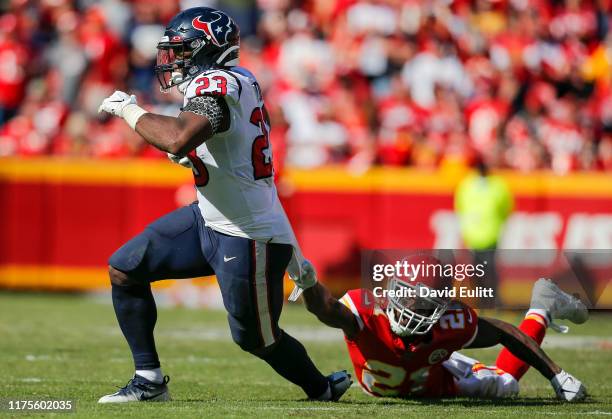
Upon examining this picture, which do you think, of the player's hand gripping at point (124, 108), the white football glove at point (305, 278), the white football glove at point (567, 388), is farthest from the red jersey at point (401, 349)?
the player's hand gripping at point (124, 108)

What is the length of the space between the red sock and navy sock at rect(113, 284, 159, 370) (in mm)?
2018

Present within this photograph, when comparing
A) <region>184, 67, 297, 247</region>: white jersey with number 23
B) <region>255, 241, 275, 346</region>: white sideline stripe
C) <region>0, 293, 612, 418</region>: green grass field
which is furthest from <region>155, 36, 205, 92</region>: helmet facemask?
<region>0, 293, 612, 418</region>: green grass field

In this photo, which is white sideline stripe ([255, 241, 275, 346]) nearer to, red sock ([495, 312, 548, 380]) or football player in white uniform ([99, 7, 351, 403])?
football player in white uniform ([99, 7, 351, 403])

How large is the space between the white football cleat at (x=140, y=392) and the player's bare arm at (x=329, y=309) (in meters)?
0.85

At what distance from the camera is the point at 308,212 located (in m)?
13.0

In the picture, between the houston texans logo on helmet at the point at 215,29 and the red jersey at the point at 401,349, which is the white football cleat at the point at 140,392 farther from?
the houston texans logo on helmet at the point at 215,29

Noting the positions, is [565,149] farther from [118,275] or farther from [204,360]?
[118,275]

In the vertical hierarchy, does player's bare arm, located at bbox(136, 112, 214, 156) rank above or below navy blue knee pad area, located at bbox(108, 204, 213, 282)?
above

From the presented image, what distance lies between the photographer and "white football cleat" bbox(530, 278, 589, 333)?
21.1ft

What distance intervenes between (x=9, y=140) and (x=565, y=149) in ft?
21.2

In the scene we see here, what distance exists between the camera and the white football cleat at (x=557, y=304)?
644 centimetres

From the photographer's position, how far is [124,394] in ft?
19.2

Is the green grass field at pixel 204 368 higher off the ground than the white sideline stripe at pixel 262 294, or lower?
lower

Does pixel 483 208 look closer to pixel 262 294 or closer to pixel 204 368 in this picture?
pixel 204 368
